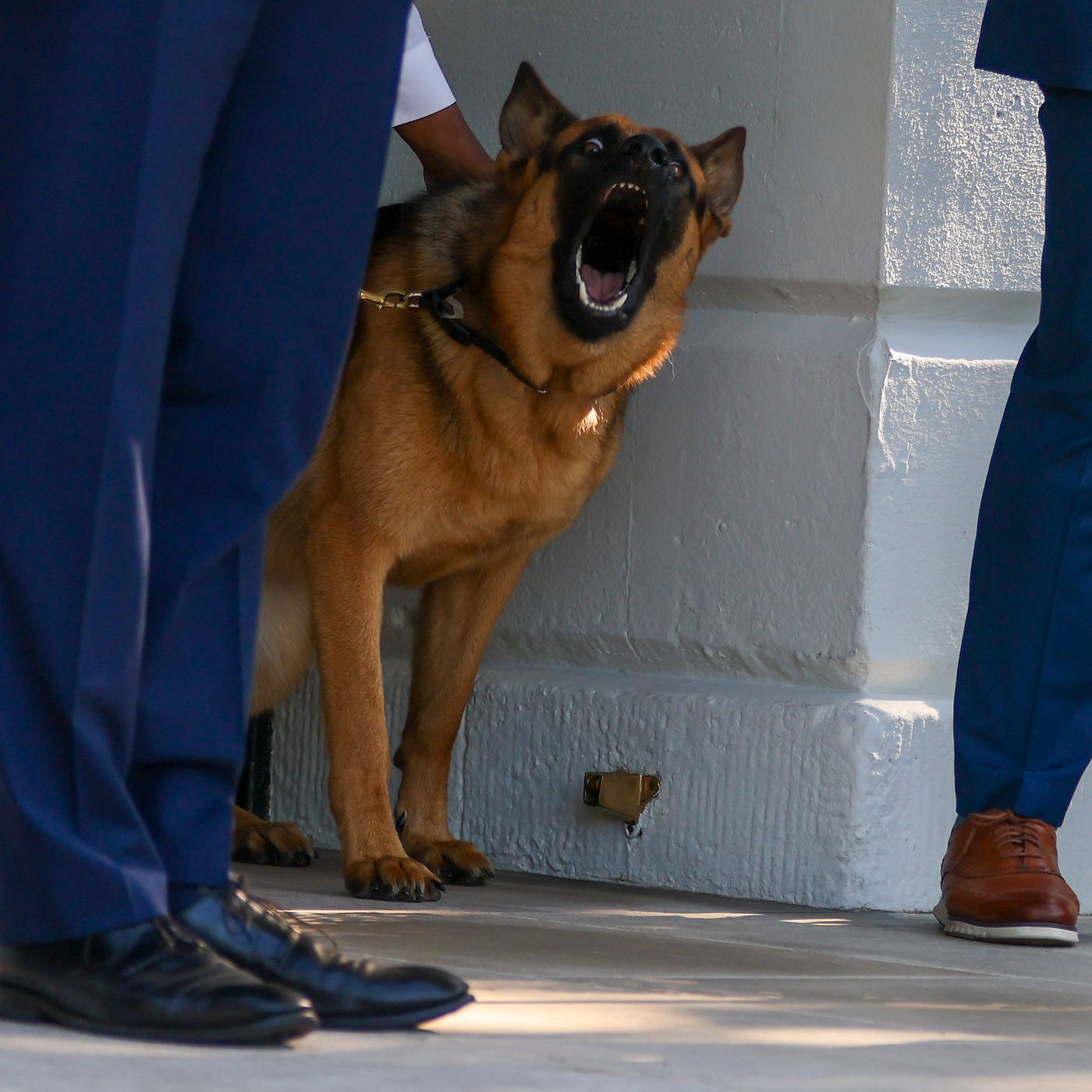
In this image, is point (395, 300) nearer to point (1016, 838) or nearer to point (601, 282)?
point (601, 282)

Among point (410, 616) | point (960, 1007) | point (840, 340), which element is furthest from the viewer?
point (410, 616)

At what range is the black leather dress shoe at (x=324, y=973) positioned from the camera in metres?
1.60

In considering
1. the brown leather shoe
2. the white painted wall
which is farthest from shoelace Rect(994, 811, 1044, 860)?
the white painted wall

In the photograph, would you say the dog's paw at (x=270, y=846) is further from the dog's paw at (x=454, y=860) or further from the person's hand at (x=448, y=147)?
the person's hand at (x=448, y=147)

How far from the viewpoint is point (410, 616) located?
4.04 meters

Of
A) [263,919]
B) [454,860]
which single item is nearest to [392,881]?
[454,860]

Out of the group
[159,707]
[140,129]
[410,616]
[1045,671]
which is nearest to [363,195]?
[140,129]

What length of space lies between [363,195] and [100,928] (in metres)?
0.74

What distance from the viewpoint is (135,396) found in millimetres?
1534

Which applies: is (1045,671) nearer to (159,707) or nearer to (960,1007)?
(960,1007)

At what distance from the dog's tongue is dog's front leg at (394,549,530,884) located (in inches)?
22.1

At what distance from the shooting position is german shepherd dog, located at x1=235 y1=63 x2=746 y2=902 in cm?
328

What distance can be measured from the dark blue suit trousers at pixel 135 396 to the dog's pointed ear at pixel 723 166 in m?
1.81

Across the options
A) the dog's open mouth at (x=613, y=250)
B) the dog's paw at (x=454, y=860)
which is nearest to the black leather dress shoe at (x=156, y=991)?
the dog's paw at (x=454, y=860)
